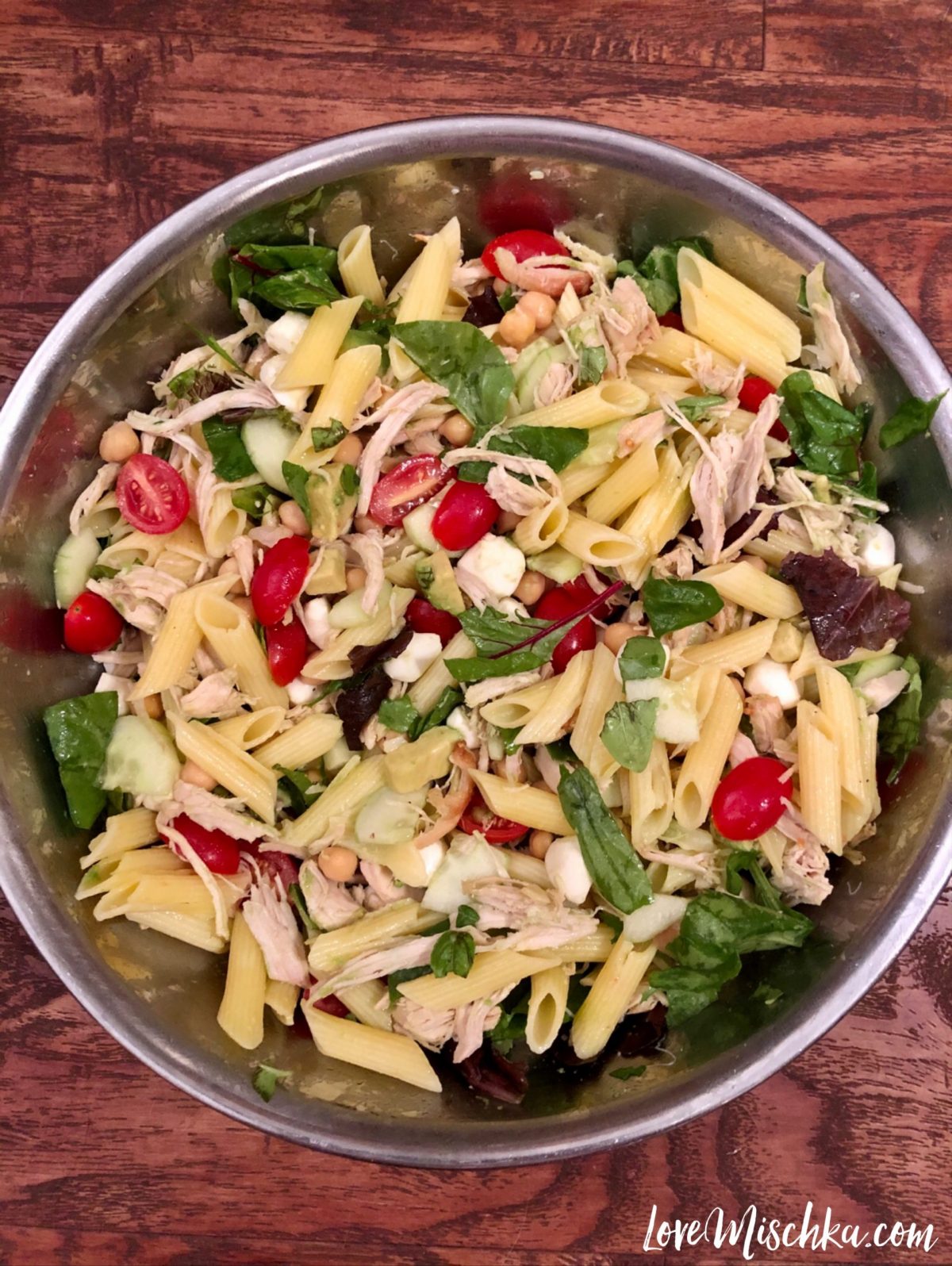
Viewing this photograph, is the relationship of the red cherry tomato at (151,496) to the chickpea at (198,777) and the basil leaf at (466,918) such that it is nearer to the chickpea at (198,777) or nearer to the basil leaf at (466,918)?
the chickpea at (198,777)

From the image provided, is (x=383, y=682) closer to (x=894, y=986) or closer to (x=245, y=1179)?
(x=245, y=1179)

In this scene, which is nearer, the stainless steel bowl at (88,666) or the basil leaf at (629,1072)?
the stainless steel bowl at (88,666)

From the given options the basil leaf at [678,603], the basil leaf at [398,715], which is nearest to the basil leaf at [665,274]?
the basil leaf at [678,603]

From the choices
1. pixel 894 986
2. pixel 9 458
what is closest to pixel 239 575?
pixel 9 458

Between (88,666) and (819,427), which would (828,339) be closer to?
(819,427)

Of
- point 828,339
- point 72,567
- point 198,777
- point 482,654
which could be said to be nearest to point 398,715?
point 482,654

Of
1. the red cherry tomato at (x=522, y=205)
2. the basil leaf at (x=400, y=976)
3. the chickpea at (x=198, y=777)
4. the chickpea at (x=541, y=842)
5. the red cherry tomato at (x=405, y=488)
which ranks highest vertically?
the red cherry tomato at (x=522, y=205)
